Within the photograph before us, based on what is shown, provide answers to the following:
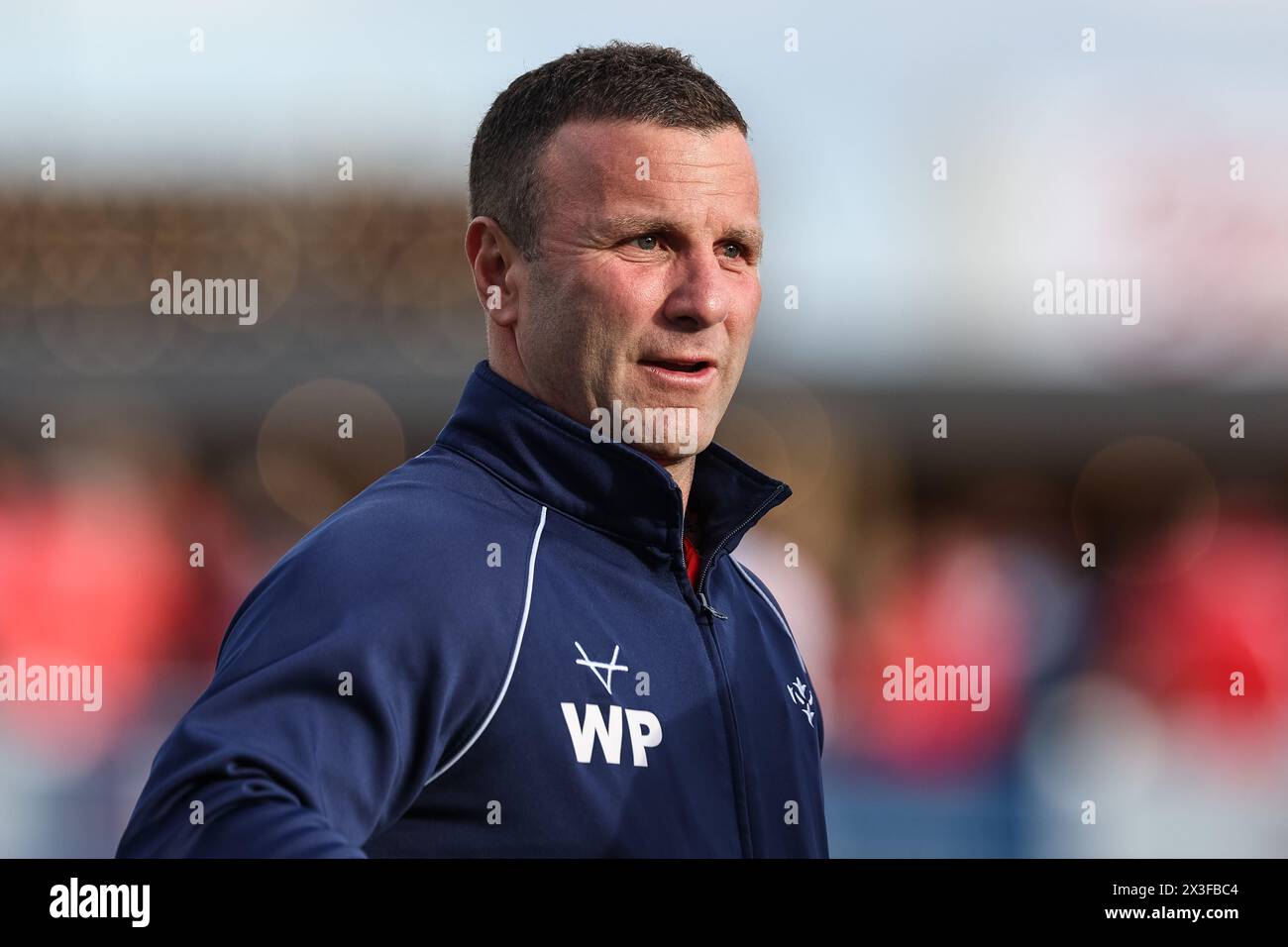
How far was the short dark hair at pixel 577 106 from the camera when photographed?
95.7 inches

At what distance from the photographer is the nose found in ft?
7.79

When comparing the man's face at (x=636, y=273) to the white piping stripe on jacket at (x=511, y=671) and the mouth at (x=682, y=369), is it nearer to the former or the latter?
the mouth at (x=682, y=369)

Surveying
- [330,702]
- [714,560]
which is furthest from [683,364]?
[330,702]

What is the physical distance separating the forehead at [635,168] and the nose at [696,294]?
102 millimetres

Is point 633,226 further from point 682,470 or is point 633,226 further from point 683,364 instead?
point 682,470

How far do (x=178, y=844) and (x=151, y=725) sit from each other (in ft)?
30.3

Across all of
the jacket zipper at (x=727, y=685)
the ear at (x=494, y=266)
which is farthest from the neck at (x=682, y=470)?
the ear at (x=494, y=266)

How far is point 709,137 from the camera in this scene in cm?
245

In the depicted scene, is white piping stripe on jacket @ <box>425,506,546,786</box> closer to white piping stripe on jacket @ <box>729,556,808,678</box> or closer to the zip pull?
the zip pull

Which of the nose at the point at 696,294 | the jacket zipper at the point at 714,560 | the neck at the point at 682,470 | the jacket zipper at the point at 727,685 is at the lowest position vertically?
the jacket zipper at the point at 727,685

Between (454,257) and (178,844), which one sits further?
(454,257)
